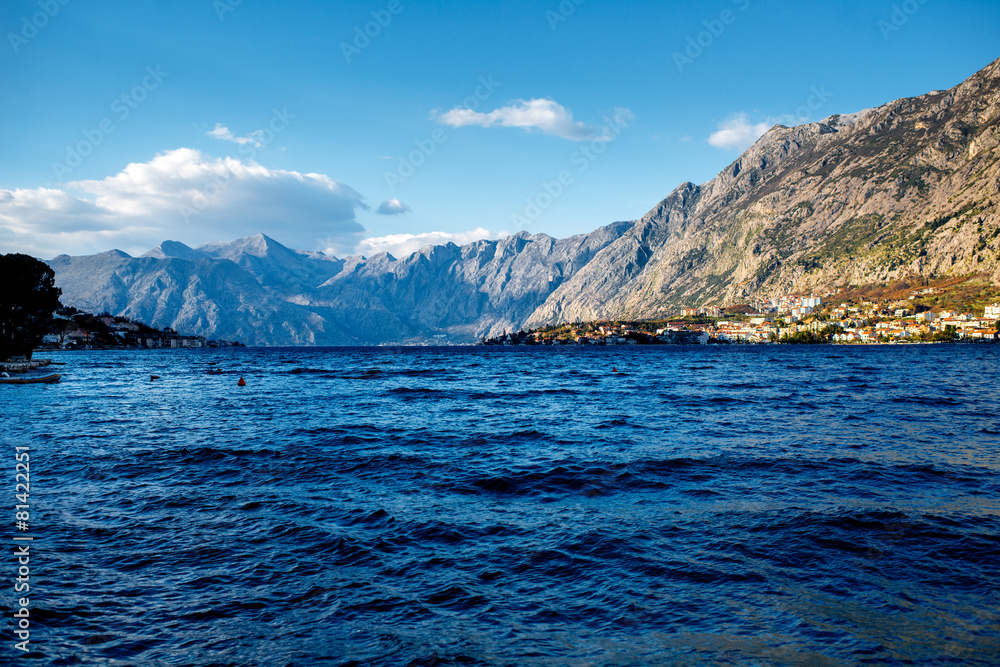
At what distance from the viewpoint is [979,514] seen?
15.6 metres

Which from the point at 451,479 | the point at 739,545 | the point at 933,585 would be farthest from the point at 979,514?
the point at 451,479

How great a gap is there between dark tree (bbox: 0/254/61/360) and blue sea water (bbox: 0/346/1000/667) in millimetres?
63888

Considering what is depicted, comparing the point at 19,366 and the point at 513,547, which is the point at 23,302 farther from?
the point at 513,547

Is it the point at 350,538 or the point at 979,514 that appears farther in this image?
the point at 979,514

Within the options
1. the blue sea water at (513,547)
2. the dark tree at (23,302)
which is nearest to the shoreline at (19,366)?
the dark tree at (23,302)

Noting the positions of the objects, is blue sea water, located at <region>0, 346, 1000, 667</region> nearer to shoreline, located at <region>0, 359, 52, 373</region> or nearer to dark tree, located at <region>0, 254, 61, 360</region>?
shoreline, located at <region>0, 359, 52, 373</region>

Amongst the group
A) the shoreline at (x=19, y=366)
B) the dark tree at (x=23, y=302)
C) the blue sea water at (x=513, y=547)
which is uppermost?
the dark tree at (x=23, y=302)

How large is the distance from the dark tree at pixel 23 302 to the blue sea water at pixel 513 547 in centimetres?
6389

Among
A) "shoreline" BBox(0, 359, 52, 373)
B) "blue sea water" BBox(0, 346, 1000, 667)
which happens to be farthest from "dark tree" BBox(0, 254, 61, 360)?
"blue sea water" BBox(0, 346, 1000, 667)

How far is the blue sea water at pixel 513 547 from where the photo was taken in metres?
9.16

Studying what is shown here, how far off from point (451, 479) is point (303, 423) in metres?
19.3

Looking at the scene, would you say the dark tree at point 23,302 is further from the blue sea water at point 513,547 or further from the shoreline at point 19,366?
the blue sea water at point 513,547

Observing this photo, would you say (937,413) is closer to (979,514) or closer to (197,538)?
(979,514)

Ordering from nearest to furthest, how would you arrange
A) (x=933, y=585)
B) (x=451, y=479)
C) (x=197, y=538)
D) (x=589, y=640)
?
(x=589, y=640), (x=933, y=585), (x=197, y=538), (x=451, y=479)
